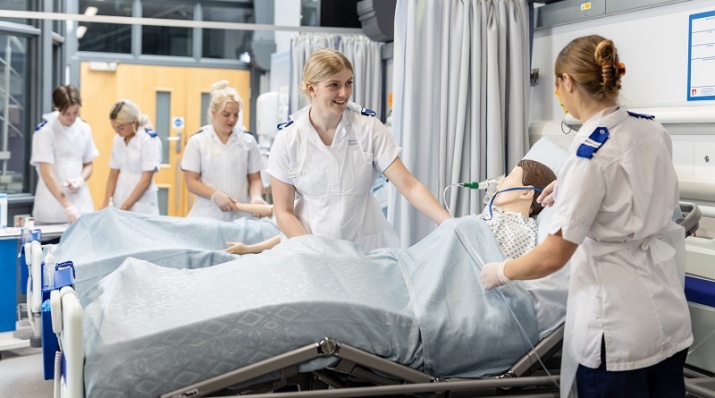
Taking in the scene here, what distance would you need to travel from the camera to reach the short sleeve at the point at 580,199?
167cm

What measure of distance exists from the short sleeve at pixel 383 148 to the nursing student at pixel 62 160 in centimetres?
254

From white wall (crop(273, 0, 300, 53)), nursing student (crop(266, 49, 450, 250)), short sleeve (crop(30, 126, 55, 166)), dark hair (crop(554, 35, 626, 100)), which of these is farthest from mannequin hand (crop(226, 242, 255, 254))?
white wall (crop(273, 0, 300, 53))

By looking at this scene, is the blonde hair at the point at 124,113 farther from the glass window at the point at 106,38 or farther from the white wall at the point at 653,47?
the glass window at the point at 106,38

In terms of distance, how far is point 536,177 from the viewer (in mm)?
2564

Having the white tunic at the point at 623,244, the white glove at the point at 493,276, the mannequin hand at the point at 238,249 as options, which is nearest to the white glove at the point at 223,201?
the mannequin hand at the point at 238,249

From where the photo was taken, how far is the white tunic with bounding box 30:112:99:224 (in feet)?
15.5

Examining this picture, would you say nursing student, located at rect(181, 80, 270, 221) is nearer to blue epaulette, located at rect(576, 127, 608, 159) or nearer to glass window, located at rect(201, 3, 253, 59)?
blue epaulette, located at rect(576, 127, 608, 159)

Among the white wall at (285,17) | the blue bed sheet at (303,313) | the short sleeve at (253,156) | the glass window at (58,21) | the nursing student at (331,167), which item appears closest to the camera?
the blue bed sheet at (303,313)

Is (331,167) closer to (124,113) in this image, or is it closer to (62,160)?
(124,113)

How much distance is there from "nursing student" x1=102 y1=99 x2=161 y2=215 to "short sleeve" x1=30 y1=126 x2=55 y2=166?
14.5 inches

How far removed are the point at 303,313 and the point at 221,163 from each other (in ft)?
7.60

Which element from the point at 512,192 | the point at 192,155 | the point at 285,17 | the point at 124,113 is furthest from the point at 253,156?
the point at 285,17

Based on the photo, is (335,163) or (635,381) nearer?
(635,381)

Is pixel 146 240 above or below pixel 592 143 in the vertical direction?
below
